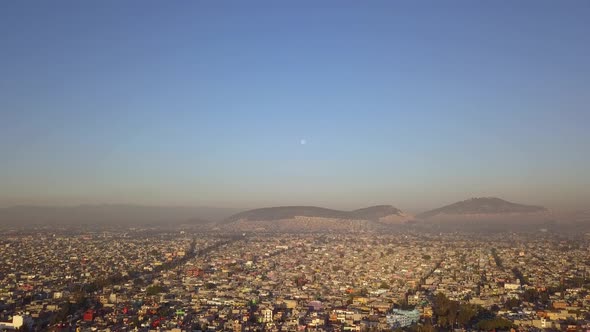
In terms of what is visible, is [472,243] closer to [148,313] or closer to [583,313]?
[583,313]

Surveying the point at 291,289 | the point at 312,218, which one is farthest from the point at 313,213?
the point at 291,289

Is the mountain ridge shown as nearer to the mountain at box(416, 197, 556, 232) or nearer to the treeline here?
the mountain at box(416, 197, 556, 232)

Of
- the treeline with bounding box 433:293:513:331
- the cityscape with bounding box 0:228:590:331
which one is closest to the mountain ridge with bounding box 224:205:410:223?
the cityscape with bounding box 0:228:590:331

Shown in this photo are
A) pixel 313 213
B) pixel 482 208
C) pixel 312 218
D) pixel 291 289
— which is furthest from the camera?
pixel 313 213

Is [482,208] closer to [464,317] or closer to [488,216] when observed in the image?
[488,216]

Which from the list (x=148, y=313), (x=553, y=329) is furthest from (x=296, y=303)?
(x=553, y=329)

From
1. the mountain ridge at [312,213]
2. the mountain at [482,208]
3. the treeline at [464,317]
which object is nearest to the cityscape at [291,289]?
the treeline at [464,317]
